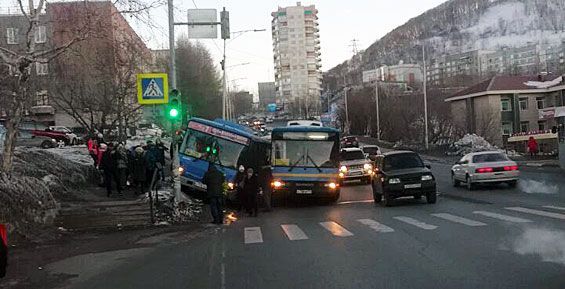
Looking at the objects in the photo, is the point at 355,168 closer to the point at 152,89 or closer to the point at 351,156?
the point at 351,156

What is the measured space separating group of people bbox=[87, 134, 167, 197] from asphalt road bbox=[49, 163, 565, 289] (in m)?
5.23

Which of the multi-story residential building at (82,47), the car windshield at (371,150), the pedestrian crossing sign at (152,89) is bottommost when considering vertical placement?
the car windshield at (371,150)

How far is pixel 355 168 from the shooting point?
1272 inches

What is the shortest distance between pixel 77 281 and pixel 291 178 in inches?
542

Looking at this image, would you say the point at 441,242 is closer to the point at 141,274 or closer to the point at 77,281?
the point at 141,274

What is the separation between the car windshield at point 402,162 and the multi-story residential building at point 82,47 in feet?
30.1

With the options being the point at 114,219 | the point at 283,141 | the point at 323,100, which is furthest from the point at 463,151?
the point at 323,100

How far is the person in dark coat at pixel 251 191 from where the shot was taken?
1966cm

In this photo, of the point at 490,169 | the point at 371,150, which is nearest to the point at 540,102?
the point at 371,150

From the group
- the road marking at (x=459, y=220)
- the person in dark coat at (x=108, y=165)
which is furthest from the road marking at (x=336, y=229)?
the person in dark coat at (x=108, y=165)

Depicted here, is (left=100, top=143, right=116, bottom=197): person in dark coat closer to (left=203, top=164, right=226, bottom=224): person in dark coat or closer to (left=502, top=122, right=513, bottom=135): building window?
(left=203, top=164, right=226, bottom=224): person in dark coat

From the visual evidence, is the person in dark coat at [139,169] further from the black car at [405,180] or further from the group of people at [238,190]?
the black car at [405,180]

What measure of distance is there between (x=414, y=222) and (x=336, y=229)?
2063 millimetres

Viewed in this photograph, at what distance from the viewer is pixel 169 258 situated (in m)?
11.5
